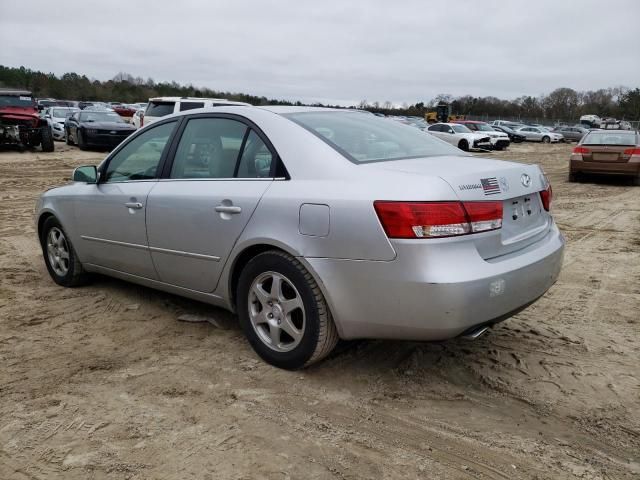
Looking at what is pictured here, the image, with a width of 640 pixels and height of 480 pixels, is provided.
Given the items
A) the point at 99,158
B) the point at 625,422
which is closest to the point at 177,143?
the point at 625,422

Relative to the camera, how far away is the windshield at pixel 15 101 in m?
18.2

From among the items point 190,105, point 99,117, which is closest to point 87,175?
point 190,105

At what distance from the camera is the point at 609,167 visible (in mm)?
13805

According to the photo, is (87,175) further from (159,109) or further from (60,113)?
(60,113)

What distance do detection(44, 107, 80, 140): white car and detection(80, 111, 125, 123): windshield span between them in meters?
2.55

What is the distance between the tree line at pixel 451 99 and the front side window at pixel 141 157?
6204 cm

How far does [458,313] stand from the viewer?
2771 millimetres

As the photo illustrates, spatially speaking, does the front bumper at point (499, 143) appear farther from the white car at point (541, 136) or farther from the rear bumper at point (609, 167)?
the rear bumper at point (609, 167)

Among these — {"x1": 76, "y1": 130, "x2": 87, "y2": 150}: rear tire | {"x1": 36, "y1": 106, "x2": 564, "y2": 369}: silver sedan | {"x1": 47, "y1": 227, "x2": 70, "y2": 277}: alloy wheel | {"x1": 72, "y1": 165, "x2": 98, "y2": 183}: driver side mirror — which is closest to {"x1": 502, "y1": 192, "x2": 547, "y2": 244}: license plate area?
{"x1": 36, "y1": 106, "x2": 564, "y2": 369}: silver sedan

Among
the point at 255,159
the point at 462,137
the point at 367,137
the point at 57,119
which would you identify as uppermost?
Result: the point at 57,119

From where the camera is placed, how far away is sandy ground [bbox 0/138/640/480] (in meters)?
2.54

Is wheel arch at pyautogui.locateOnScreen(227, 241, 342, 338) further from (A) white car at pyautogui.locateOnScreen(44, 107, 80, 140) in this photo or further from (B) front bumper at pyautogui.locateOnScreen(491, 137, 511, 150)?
(B) front bumper at pyautogui.locateOnScreen(491, 137, 511, 150)

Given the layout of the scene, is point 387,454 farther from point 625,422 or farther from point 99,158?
point 99,158

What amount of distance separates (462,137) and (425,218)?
2675 cm
